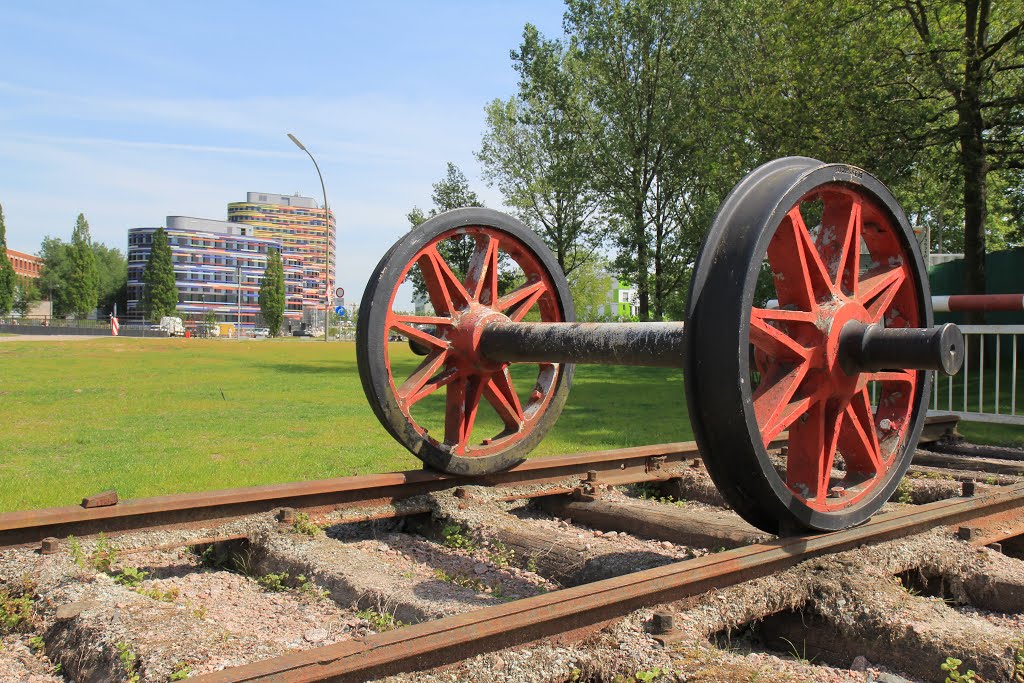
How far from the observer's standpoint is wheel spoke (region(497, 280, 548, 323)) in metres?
5.10

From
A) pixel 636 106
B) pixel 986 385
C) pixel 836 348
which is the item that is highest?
pixel 636 106

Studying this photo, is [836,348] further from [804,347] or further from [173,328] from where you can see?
[173,328]

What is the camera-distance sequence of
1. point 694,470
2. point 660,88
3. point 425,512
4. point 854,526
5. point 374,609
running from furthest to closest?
point 660,88 → point 694,470 → point 425,512 → point 854,526 → point 374,609

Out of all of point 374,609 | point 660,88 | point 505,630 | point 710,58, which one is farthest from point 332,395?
point 660,88

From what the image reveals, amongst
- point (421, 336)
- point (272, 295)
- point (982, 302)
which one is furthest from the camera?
point (272, 295)

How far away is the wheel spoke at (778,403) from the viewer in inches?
123

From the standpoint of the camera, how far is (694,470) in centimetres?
536

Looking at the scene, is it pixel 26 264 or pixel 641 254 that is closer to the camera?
pixel 641 254

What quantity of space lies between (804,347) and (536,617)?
65.0 inches

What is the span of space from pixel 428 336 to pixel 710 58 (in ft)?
74.3

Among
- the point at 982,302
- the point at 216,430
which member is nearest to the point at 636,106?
the point at 216,430

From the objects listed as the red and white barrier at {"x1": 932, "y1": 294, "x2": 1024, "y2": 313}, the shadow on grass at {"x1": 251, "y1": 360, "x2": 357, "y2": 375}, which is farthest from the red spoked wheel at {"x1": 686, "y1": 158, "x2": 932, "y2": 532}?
the shadow on grass at {"x1": 251, "y1": 360, "x2": 357, "y2": 375}

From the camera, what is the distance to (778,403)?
3221 mm

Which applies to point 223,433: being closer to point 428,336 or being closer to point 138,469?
point 138,469
